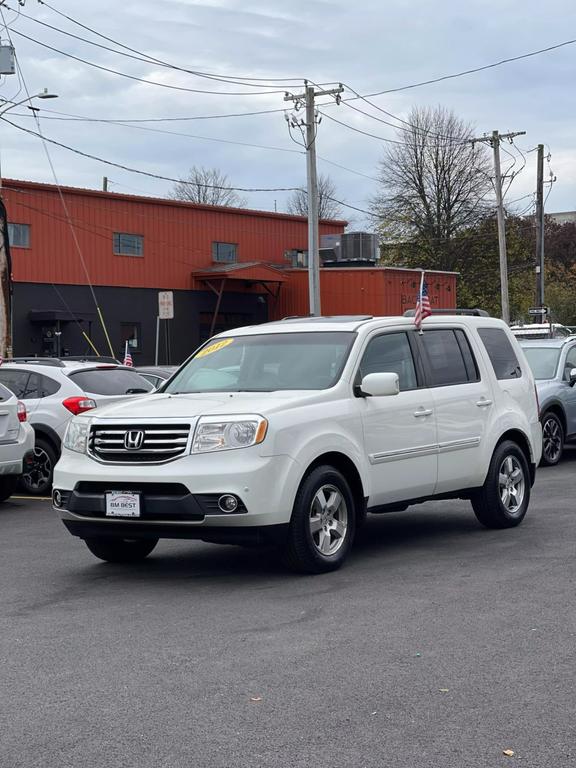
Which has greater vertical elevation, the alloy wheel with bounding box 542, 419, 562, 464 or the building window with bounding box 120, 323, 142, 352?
the building window with bounding box 120, 323, 142, 352

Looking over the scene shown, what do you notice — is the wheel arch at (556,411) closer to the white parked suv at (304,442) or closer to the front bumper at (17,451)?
the white parked suv at (304,442)

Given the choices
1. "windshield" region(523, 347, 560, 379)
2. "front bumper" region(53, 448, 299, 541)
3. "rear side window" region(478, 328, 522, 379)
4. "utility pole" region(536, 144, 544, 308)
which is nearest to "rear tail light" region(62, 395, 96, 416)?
"rear side window" region(478, 328, 522, 379)

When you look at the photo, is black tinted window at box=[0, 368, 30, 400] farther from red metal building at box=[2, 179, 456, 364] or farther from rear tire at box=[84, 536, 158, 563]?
red metal building at box=[2, 179, 456, 364]

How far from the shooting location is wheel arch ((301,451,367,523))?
8531 mm

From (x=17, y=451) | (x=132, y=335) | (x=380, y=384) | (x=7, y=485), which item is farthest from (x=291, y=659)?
(x=132, y=335)

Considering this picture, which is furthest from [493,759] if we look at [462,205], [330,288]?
[462,205]

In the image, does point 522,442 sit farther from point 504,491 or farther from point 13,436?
point 13,436

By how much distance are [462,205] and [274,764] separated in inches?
2315

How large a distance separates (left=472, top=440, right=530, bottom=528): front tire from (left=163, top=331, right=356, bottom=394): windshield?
2046 mm

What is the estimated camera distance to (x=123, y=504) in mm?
8141

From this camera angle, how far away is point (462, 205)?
2422 inches

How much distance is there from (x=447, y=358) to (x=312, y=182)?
2527cm

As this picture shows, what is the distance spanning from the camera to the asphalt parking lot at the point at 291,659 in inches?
185

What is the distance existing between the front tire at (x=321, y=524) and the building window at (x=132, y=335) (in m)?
33.8
